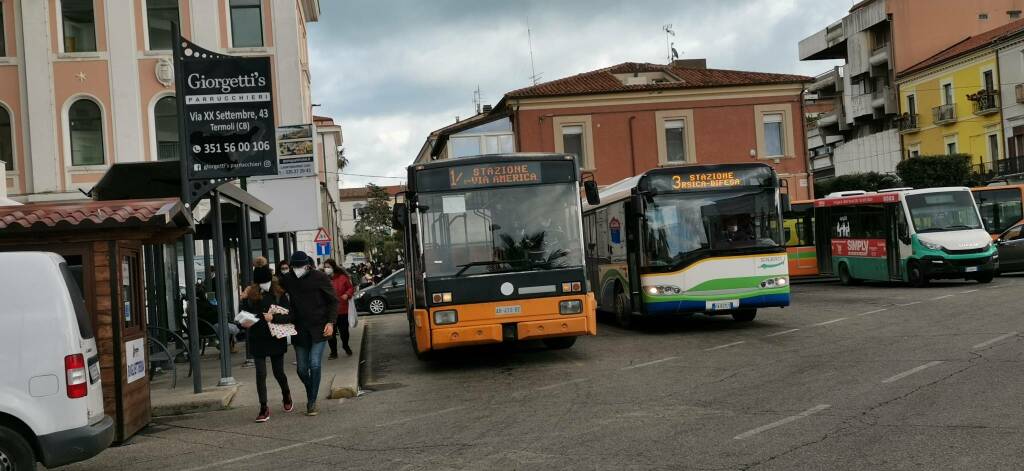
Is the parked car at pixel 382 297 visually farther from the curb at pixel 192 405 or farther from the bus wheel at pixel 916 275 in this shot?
the curb at pixel 192 405

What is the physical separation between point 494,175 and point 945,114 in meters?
48.1

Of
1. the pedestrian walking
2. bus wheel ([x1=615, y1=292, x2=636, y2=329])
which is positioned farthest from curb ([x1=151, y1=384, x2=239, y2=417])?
bus wheel ([x1=615, y1=292, x2=636, y2=329])

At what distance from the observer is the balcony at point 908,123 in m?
58.9

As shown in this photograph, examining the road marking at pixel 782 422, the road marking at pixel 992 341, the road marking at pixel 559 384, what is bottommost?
the road marking at pixel 992 341

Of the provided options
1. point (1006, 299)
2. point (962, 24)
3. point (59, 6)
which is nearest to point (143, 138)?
point (59, 6)

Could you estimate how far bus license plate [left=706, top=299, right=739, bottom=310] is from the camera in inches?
686

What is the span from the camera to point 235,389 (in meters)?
13.2

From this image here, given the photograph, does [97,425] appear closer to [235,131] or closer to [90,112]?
[235,131]

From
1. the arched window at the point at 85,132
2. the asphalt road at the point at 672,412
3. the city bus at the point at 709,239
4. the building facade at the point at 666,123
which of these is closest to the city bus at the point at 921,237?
the asphalt road at the point at 672,412

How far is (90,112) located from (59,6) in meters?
3.32

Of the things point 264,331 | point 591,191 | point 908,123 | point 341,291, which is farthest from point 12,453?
point 908,123

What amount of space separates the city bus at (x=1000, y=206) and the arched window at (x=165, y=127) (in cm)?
2618

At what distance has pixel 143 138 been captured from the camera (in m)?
31.3

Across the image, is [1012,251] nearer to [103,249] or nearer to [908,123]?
[103,249]
